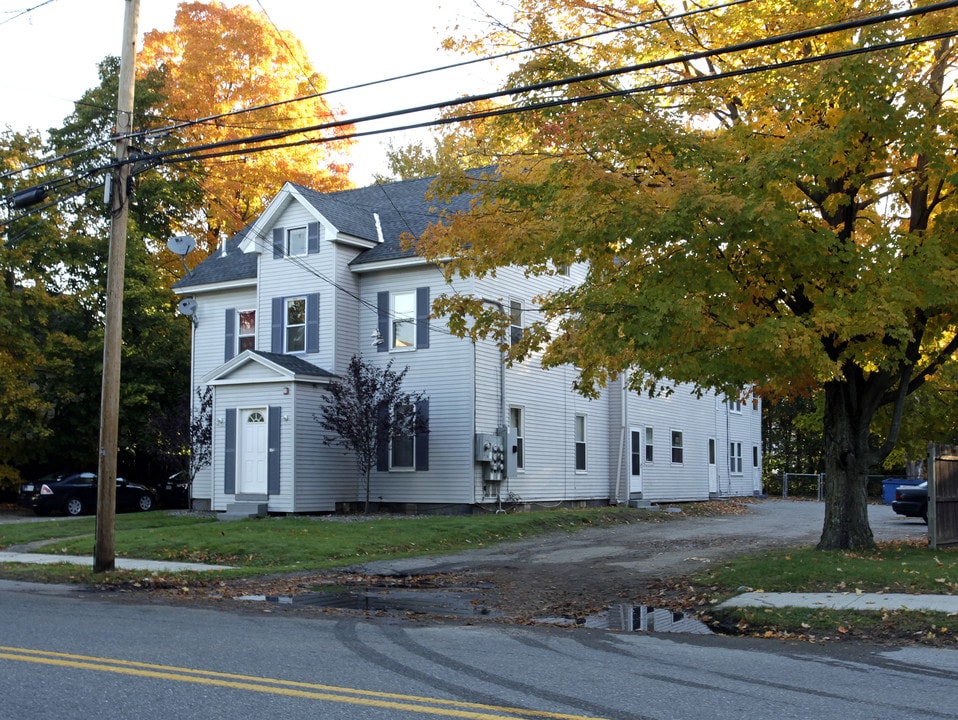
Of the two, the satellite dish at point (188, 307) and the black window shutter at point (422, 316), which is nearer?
the black window shutter at point (422, 316)

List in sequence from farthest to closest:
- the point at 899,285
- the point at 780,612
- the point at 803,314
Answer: the point at 803,314, the point at 899,285, the point at 780,612

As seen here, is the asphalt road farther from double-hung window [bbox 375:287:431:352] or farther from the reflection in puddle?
double-hung window [bbox 375:287:431:352]

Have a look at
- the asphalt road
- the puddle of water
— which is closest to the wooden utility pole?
the puddle of water

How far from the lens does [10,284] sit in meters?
33.3

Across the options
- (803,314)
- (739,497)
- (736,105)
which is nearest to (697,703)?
(803,314)

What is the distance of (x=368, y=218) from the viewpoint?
93.5ft

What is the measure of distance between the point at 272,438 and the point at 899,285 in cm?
1735

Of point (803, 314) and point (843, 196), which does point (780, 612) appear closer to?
point (803, 314)

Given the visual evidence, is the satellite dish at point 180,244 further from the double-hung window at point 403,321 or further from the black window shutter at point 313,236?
the double-hung window at point 403,321

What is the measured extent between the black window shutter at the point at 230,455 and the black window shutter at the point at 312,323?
2.76 metres

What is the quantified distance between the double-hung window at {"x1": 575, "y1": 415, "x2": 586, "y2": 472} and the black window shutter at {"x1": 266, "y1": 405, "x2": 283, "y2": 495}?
9.44 m

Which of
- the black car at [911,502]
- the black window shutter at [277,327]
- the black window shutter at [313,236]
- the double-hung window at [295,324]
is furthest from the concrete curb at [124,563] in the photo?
the black car at [911,502]

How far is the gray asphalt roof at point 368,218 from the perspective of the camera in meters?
26.8

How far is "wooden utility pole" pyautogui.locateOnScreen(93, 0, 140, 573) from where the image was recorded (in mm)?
14633
